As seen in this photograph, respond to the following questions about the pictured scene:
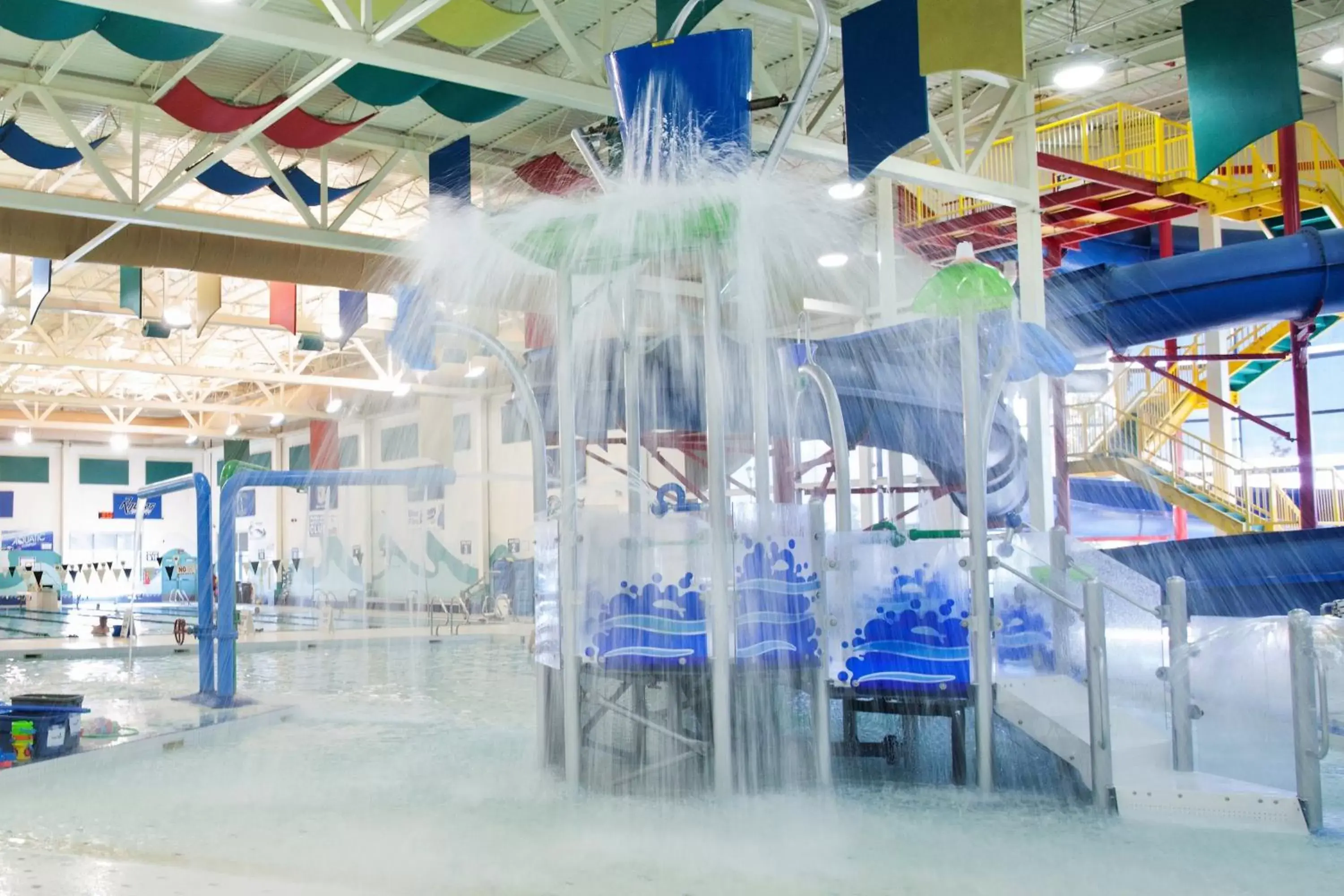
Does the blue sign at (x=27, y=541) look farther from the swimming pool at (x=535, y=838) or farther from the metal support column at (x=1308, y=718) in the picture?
the metal support column at (x=1308, y=718)

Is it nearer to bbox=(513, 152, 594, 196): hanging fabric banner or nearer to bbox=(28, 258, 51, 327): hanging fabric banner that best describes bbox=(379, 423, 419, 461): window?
bbox=(28, 258, 51, 327): hanging fabric banner

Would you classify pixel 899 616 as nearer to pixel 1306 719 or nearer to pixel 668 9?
pixel 1306 719

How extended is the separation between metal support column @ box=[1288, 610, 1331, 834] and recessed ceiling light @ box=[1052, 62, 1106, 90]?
4.55 m

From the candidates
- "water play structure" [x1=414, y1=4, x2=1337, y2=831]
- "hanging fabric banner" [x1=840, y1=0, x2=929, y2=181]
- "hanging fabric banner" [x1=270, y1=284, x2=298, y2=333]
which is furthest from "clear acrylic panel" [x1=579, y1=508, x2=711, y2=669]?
"hanging fabric banner" [x1=270, y1=284, x2=298, y2=333]

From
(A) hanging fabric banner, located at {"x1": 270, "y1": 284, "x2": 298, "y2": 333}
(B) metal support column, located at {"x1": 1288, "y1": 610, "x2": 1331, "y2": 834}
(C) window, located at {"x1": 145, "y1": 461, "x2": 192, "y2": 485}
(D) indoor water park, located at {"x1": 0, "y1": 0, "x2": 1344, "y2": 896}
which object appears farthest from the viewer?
(C) window, located at {"x1": 145, "y1": 461, "x2": 192, "y2": 485}

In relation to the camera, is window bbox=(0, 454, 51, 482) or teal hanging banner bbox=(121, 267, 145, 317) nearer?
teal hanging banner bbox=(121, 267, 145, 317)

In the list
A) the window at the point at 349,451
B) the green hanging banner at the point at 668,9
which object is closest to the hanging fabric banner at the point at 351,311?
the green hanging banner at the point at 668,9

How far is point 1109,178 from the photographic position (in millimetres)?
11438

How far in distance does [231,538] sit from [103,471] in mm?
29193

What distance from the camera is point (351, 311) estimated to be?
13.5 meters

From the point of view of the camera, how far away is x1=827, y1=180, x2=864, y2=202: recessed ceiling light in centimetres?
896

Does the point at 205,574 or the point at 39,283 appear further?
the point at 39,283

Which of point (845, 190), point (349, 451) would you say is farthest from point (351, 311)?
point (349, 451)

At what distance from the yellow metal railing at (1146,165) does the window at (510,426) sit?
403 inches
